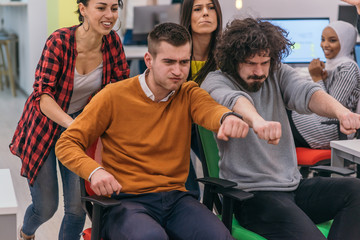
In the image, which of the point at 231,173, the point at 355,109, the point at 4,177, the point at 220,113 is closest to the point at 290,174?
the point at 231,173

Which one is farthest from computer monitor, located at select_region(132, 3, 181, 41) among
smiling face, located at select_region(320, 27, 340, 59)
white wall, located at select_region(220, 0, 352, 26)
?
smiling face, located at select_region(320, 27, 340, 59)

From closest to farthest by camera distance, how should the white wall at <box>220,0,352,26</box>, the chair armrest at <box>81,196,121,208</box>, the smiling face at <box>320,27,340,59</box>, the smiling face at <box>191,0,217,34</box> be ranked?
the chair armrest at <box>81,196,121,208</box>
the smiling face at <box>191,0,217,34</box>
the smiling face at <box>320,27,340,59</box>
the white wall at <box>220,0,352,26</box>

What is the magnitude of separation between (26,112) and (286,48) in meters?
1.15

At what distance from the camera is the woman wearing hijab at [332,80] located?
337cm

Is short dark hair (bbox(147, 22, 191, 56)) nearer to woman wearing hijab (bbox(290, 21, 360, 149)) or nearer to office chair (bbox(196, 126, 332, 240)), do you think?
office chair (bbox(196, 126, 332, 240))

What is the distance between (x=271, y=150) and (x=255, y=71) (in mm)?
313

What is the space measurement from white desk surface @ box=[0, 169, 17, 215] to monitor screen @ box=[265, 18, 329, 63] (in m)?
3.00

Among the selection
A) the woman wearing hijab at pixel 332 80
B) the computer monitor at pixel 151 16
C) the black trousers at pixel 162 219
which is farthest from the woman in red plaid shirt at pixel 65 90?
the computer monitor at pixel 151 16

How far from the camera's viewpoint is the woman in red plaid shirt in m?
2.23

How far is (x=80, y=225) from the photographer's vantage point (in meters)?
2.48

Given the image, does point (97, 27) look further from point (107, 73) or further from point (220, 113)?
point (220, 113)

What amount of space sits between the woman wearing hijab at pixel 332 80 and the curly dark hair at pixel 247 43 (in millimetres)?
1195

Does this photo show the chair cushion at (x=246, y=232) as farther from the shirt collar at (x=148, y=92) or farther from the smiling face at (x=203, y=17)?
the smiling face at (x=203, y=17)

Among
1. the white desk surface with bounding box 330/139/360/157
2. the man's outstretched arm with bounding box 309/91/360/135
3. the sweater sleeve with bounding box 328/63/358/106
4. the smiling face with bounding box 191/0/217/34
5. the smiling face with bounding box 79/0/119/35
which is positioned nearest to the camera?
the man's outstretched arm with bounding box 309/91/360/135
